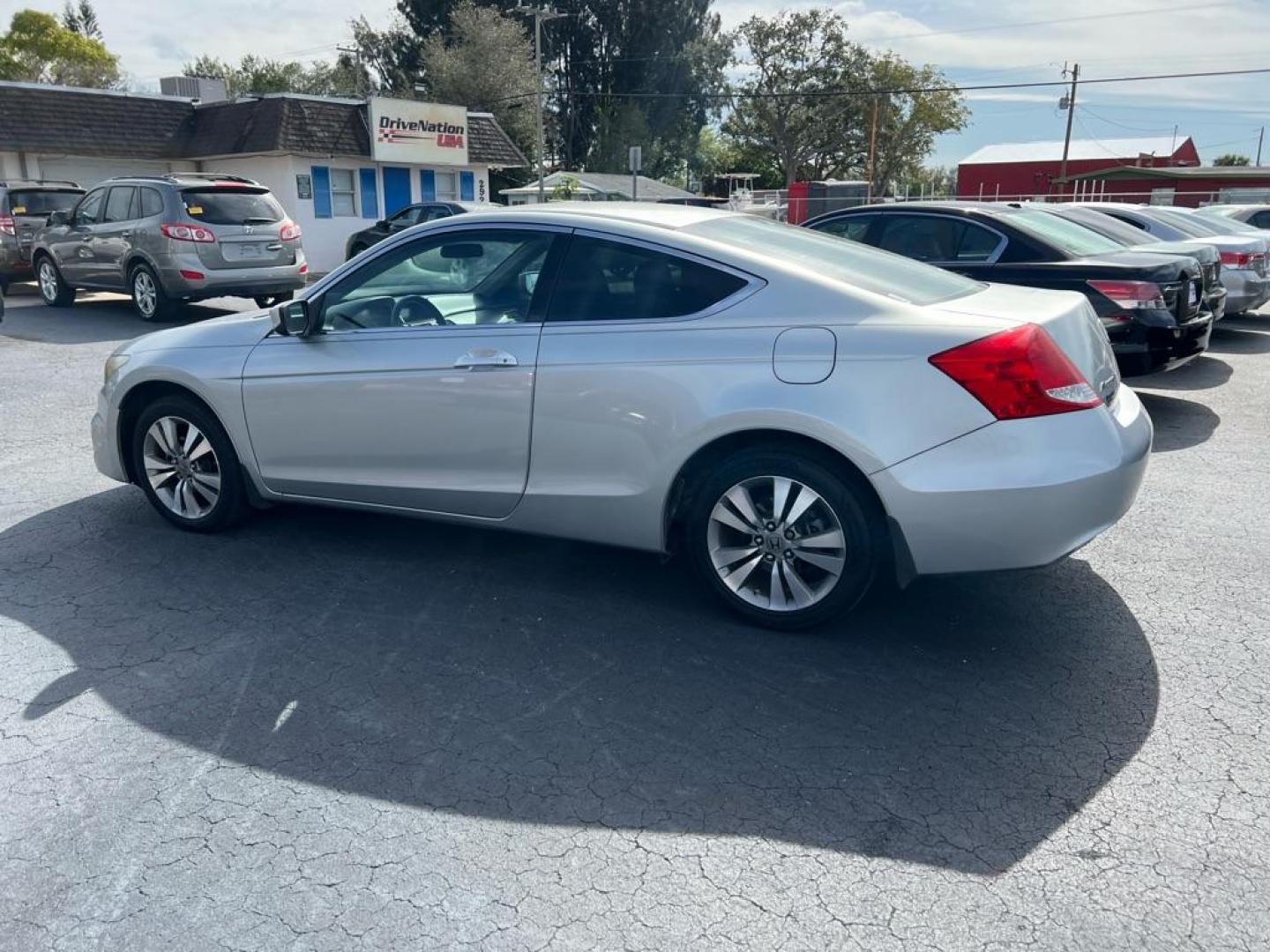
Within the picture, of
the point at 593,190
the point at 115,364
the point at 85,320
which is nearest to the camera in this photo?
the point at 115,364

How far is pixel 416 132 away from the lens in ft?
92.6

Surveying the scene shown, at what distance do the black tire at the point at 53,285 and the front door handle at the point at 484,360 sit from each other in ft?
41.9

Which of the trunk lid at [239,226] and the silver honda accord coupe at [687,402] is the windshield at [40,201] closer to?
the trunk lid at [239,226]

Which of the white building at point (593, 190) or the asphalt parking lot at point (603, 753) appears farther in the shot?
the white building at point (593, 190)

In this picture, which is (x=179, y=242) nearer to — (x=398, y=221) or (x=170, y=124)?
(x=398, y=221)

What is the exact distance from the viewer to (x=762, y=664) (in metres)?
3.78

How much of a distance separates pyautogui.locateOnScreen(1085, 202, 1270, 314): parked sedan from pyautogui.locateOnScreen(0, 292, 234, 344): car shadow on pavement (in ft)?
36.8

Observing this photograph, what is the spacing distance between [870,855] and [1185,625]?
83.2 inches

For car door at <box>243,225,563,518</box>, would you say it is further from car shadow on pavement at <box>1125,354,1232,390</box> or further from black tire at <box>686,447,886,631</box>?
car shadow on pavement at <box>1125,354,1232,390</box>

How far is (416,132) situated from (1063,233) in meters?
23.2

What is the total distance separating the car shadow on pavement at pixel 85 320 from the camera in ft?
40.0

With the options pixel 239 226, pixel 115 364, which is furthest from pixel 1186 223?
pixel 115 364

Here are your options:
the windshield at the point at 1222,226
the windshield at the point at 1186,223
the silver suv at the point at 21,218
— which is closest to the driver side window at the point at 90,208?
the silver suv at the point at 21,218

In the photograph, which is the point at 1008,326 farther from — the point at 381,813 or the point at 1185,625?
the point at 381,813
